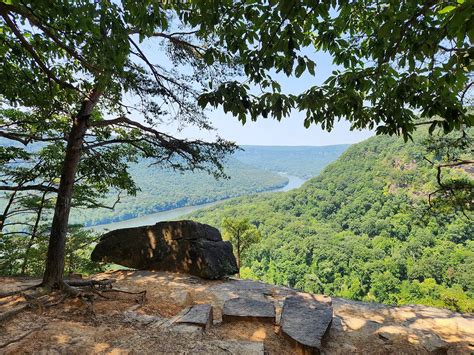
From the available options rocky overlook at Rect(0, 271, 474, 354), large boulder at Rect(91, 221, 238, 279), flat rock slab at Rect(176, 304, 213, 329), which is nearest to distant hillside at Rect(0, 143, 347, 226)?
large boulder at Rect(91, 221, 238, 279)

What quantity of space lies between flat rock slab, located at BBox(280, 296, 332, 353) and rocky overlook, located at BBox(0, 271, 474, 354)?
13 millimetres

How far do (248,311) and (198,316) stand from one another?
0.86m

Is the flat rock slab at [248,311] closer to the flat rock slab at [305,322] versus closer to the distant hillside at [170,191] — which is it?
the flat rock slab at [305,322]

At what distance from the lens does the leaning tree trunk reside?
5.24 m

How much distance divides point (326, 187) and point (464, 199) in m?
73.4

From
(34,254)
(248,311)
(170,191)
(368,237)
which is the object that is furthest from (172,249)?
(170,191)

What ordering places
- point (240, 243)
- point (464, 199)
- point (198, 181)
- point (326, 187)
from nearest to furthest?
point (464, 199) < point (240, 243) < point (326, 187) < point (198, 181)

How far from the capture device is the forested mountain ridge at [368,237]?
114ft

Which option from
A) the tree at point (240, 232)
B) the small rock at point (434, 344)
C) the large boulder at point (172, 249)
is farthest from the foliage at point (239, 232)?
the small rock at point (434, 344)

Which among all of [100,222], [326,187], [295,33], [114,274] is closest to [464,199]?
[295,33]

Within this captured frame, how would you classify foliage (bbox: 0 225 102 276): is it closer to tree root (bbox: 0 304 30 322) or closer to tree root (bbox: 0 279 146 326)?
tree root (bbox: 0 279 146 326)

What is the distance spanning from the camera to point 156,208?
310 feet

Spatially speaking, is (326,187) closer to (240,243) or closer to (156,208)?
(156,208)

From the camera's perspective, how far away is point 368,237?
53719 mm
